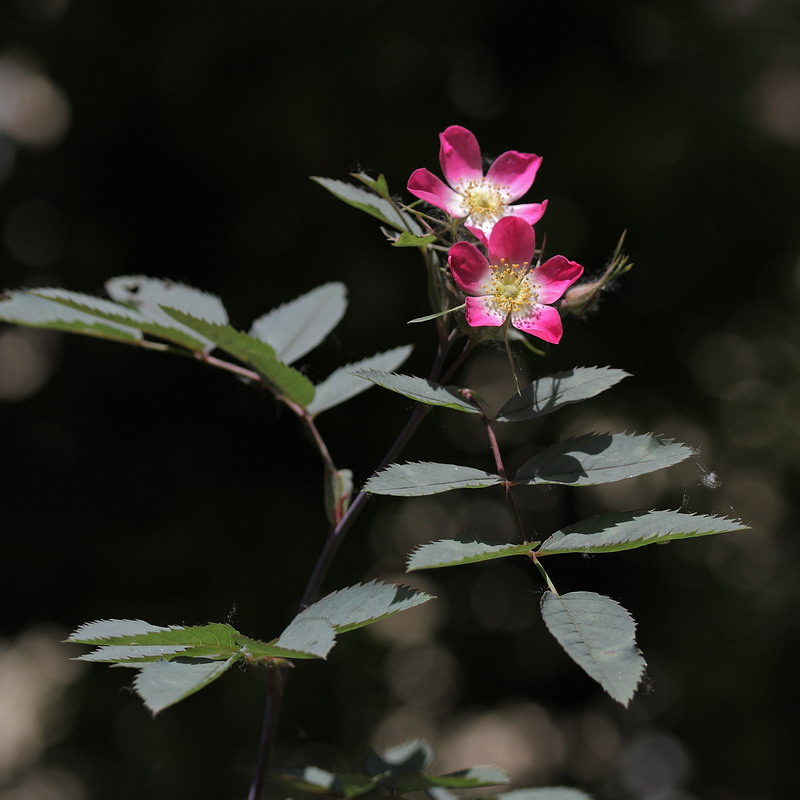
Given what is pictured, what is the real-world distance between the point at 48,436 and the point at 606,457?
2.22 m

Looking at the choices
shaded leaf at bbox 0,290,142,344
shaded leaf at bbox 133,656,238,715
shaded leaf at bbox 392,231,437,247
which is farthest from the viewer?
shaded leaf at bbox 0,290,142,344

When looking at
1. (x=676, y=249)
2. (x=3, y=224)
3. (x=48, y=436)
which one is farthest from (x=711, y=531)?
(x=3, y=224)

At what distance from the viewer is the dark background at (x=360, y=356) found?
2.43 metres

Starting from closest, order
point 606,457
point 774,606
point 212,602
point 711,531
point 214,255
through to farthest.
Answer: point 711,531 < point 606,457 < point 212,602 < point 214,255 < point 774,606

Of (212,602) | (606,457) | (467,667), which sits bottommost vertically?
(467,667)

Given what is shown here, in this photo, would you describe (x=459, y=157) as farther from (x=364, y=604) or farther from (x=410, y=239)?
(x=364, y=604)

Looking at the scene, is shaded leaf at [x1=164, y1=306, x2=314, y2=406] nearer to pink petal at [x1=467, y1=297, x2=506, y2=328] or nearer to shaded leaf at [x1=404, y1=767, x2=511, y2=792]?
pink petal at [x1=467, y1=297, x2=506, y2=328]

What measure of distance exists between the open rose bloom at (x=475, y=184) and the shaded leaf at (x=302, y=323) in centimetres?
24

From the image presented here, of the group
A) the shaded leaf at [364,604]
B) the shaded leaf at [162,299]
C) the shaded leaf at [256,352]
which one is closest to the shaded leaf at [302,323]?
the shaded leaf at [162,299]

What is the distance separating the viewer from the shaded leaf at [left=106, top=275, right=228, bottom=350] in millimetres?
939

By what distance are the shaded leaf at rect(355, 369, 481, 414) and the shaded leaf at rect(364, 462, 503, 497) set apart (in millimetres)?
47

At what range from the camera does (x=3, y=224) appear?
102 inches

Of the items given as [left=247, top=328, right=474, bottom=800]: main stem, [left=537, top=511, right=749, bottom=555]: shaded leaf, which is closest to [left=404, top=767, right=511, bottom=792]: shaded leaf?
[left=247, top=328, right=474, bottom=800]: main stem

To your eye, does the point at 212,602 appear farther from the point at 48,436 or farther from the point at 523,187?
the point at 523,187
